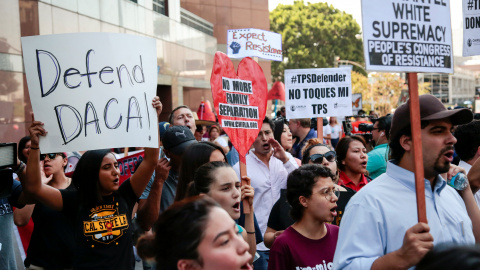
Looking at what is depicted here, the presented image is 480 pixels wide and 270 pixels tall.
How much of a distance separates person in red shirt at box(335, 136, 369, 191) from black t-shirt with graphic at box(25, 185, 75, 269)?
2457mm

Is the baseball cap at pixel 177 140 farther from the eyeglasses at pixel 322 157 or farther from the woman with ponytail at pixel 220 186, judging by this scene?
the eyeglasses at pixel 322 157

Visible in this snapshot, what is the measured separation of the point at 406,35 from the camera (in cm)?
271

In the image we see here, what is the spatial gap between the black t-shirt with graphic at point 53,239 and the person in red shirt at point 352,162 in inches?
96.7

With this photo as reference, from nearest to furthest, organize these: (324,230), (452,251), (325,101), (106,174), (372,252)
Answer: (452,251) → (372,252) → (324,230) → (106,174) → (325,101)

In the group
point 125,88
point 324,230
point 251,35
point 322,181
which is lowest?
point 324,230

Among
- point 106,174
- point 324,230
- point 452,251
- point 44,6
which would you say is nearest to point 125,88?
point 106,174

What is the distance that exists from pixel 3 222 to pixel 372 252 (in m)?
3.11

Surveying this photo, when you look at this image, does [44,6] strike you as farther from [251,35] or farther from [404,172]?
[404,172]

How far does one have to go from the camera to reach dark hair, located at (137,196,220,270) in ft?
7.00

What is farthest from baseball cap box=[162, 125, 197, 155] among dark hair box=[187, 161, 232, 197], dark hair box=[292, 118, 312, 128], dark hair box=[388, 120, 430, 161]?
dark hair box=[292, 118, 312, 128]

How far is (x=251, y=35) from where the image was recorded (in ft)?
24.4

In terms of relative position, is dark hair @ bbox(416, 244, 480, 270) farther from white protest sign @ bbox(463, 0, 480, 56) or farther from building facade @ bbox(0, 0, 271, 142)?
building facade @ bbox(0, 0, 271, 142)

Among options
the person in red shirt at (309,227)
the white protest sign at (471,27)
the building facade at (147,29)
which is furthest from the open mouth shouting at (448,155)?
the building facade at (147,29)

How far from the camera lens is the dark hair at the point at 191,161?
3.94 meters
